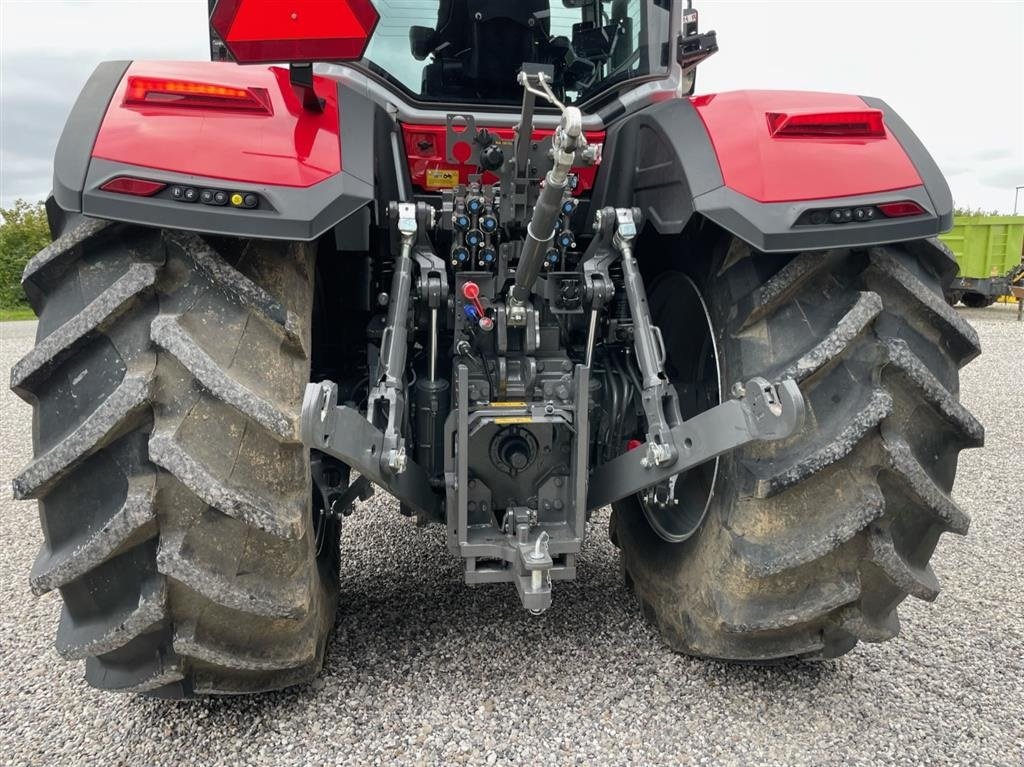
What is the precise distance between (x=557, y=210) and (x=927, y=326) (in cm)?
102

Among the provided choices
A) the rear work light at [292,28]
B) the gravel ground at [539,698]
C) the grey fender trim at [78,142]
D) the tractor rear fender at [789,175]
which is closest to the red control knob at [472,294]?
the tractor rear fender at [789,175]

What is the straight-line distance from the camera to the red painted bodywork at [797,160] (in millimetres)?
1807

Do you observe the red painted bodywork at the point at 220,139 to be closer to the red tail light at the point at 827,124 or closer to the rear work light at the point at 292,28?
the rear work light at the point at 292,28

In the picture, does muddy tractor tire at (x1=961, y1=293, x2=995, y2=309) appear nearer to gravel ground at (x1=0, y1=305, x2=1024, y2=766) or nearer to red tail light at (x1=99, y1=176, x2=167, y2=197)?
gravel ground at (x1=0, y1=305, x2=1024, y2=766)

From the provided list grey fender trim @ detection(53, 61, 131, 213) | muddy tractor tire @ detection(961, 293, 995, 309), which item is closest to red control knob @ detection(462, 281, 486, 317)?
grey fender trim @ detection(53, 61, 131, 213)

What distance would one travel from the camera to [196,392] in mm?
1635

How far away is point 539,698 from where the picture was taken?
2168 millimetres

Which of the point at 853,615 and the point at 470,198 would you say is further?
the point at 470,198

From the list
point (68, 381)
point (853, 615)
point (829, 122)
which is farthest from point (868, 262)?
point (68, 381)

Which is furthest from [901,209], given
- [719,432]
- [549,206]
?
[549,206]

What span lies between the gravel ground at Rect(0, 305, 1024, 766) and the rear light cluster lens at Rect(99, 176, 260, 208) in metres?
1.38

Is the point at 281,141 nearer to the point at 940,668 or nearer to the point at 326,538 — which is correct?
the point at 326,538

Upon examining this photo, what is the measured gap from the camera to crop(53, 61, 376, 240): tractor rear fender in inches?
64.0

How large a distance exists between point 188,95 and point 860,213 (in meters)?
1.61
